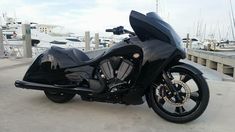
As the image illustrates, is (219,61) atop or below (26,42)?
below

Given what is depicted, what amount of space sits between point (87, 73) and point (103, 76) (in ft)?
0.76

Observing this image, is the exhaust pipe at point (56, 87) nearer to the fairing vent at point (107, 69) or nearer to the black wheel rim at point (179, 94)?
the fairing vent at point (107, 69)

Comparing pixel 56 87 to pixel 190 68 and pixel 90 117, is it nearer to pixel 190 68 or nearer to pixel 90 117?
pixel 90 117

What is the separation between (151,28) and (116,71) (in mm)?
607

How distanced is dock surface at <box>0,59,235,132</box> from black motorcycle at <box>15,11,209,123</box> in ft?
0.58

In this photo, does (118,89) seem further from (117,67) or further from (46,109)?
(46,109)

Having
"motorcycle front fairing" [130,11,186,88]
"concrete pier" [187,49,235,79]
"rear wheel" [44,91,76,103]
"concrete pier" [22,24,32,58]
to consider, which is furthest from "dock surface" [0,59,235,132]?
"concrete pier" [187,49,235,79]

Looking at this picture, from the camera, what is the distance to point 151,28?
3.02 meters

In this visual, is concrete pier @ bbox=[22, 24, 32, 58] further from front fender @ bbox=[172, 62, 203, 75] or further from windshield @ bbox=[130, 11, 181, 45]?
front fender @ bbox=[172, 62, 203, 75]

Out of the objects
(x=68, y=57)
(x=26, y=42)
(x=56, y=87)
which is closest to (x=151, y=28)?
(x=68, y=57)

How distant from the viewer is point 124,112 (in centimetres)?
340

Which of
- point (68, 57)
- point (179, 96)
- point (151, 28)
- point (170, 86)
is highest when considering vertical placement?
point (151, 28)

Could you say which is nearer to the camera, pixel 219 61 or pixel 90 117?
pixel 90 117

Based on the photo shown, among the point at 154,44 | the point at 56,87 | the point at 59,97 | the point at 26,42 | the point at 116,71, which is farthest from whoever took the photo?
the point at 26,42
